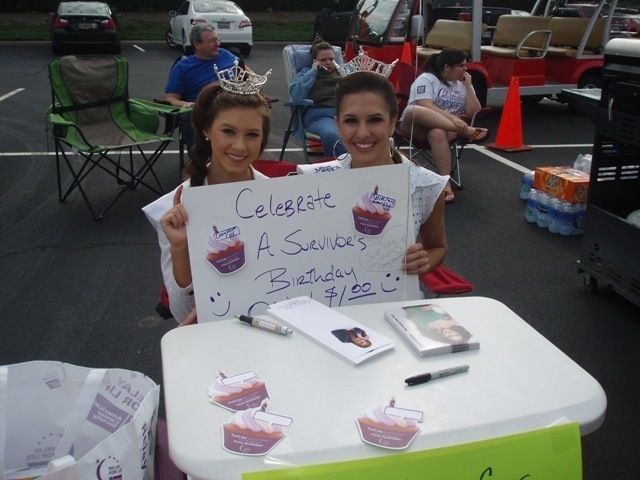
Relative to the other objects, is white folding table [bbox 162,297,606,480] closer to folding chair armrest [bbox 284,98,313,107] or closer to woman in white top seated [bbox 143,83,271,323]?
woman in white top seated [bbox 143,83,271,323]

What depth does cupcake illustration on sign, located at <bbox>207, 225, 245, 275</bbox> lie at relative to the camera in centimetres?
171

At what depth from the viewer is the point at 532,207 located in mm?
5094

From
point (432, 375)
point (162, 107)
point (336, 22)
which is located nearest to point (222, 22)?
point (336, 22)

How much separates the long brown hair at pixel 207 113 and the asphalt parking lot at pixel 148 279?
1226 millimetres

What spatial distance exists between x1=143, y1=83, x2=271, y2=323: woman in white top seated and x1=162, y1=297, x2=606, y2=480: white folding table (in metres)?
0.46

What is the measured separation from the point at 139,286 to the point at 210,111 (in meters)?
2.07

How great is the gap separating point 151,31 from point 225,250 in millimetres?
20591

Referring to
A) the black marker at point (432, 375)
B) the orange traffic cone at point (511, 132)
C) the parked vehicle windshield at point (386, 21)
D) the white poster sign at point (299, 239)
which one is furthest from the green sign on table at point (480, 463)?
the parked vehicle windshield at point (386, 21)

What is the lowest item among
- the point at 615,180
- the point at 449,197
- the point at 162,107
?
the point at 449,197

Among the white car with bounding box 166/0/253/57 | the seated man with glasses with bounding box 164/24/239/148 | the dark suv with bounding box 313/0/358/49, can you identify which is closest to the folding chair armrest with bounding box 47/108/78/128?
the seated man with glasses with bounding box 164/24/239/148

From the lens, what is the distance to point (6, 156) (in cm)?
666

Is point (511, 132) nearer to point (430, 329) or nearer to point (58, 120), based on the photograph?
point (58, 120)

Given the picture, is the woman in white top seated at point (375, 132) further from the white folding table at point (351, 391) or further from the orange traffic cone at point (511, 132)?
the orange traffic cone at point (511, 132)

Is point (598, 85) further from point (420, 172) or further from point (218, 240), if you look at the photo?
point (218, 240)
